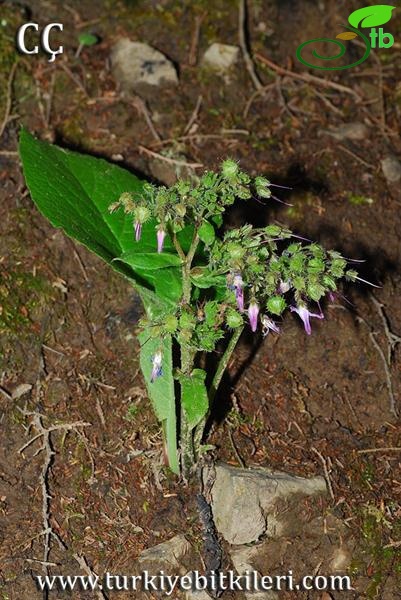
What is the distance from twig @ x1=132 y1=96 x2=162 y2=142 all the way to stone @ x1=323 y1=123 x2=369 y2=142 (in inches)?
37.1

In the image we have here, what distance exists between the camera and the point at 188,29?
486 cm

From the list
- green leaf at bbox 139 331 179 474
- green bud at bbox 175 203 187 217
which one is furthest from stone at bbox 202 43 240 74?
green bud at bbox 175 203 187 217

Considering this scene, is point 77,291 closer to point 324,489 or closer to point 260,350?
point 260,350

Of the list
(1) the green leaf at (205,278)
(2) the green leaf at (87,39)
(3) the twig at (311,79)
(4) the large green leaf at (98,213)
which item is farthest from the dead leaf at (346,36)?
(1) the green leaf at (205,278)

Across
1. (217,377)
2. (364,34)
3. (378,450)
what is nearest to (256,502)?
(217,377)

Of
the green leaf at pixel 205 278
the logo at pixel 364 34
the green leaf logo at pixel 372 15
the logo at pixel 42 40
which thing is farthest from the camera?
the green leaf logo at pixel 372 15

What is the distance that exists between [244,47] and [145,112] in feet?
2.59

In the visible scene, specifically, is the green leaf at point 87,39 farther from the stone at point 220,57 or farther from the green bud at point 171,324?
the green bud at point 171,324

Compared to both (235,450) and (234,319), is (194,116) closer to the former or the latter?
(235,450)

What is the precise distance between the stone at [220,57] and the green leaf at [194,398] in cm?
239

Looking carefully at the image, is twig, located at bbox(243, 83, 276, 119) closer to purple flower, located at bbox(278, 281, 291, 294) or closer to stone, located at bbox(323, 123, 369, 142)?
Result: stone, located at bbox(323, 123, 369, 142)

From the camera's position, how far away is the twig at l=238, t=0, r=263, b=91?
4.71 m

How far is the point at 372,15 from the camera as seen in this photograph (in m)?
5.19

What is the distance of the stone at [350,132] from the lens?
4.59m
